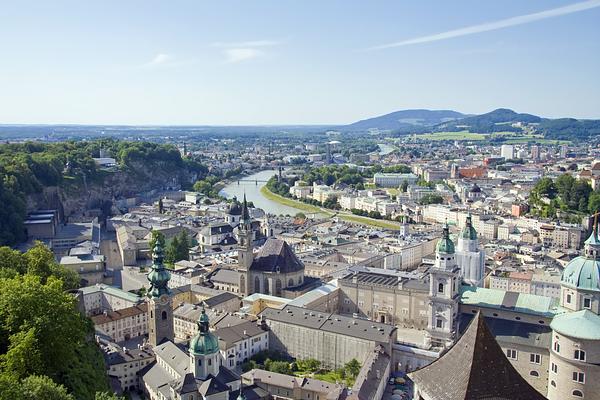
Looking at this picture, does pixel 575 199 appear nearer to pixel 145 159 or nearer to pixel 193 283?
pixel 193 283

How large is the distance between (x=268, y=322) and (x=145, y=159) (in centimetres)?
8131

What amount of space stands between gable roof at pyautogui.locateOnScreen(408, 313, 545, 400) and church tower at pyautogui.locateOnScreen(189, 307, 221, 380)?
407 inches

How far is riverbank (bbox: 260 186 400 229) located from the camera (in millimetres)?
76169

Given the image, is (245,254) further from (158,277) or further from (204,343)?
(204,343)

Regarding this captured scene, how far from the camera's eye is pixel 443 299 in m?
30.6

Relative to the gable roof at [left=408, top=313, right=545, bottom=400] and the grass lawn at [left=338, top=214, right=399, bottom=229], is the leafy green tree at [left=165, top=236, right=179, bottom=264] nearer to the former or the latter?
the grass lawn at [left=338, top=214, right=399, bottom=229]

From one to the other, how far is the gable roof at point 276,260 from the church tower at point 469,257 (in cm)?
1078

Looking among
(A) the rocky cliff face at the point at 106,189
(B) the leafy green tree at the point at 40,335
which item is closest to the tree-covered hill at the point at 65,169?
(A) the rocky cliff face at the point at 106,189

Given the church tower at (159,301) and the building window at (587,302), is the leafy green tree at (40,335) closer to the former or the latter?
the church tower at (159,301)

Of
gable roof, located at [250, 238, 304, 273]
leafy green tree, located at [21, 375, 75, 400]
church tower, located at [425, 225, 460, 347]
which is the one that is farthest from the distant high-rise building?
leafy green tree, located at [21, 375, 75, 400]

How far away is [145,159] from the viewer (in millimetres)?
107938

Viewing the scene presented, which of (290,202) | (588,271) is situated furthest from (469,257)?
(290,202)


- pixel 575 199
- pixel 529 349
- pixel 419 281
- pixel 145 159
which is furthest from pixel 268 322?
pixel 145 159

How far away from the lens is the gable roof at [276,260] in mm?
39469
